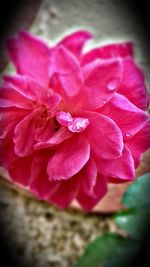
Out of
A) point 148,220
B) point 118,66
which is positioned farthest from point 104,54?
point 148,220

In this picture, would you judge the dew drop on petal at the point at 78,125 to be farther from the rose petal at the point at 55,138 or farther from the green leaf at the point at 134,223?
the green leaf at the point at 134,223

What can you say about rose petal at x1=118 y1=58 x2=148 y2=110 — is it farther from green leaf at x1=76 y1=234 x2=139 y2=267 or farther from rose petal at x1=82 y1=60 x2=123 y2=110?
green leaf at x1=76 y1=234 x2=139 y2=267

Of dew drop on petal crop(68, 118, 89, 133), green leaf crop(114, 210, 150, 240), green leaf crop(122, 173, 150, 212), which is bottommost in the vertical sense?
green leaf crop(114, 210, 150, 240)

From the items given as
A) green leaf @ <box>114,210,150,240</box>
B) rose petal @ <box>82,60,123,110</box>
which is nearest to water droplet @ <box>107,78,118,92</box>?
rose petal @ <box>82,60,123,110</box>

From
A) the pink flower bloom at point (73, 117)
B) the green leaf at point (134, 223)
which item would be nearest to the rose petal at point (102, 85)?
the pink flower bloom at point (73, 117)

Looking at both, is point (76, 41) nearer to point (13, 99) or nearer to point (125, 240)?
point (13, 99)

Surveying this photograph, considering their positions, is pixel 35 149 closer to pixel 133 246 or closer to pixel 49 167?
pixel 49 167

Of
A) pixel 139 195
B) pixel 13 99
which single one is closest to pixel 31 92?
pixel 13 99
